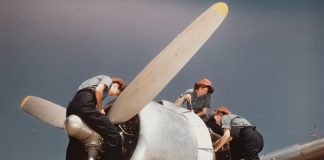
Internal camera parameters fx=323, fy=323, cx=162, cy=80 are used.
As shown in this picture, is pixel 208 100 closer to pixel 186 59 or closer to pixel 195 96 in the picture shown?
pixel 195 96

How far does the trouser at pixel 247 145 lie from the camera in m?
5.71

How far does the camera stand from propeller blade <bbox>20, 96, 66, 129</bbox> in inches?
217

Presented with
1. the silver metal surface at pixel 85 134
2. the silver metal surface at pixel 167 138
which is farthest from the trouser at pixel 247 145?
the silver metal surface at pixel 85 134

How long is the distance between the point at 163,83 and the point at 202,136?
3.87ft

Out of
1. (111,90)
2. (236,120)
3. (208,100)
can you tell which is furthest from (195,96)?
(111,90)

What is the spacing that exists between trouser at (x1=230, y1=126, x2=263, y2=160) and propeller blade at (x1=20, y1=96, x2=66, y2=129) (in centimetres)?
314

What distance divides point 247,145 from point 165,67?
8.07 feet

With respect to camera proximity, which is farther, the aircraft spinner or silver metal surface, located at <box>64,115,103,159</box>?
the aircraft spinner

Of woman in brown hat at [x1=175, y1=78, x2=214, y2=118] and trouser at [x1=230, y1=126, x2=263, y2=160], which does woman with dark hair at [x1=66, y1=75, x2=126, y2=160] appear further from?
trouser at [x1=230, y1=126, x2=263, y2=160]

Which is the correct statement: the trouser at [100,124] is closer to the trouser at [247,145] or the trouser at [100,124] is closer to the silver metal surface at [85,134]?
the silver metal surface at [85,134]

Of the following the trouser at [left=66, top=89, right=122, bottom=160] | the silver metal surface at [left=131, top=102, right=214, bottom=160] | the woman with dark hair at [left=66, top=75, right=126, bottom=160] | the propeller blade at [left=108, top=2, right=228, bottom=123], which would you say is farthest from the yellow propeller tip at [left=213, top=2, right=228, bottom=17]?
the trouser at [left=66, top=89, right=122, bottom=160]

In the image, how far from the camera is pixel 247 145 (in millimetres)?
5785

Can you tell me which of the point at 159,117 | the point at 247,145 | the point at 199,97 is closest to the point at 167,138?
the point at 159,117

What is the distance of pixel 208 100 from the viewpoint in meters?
6.66
